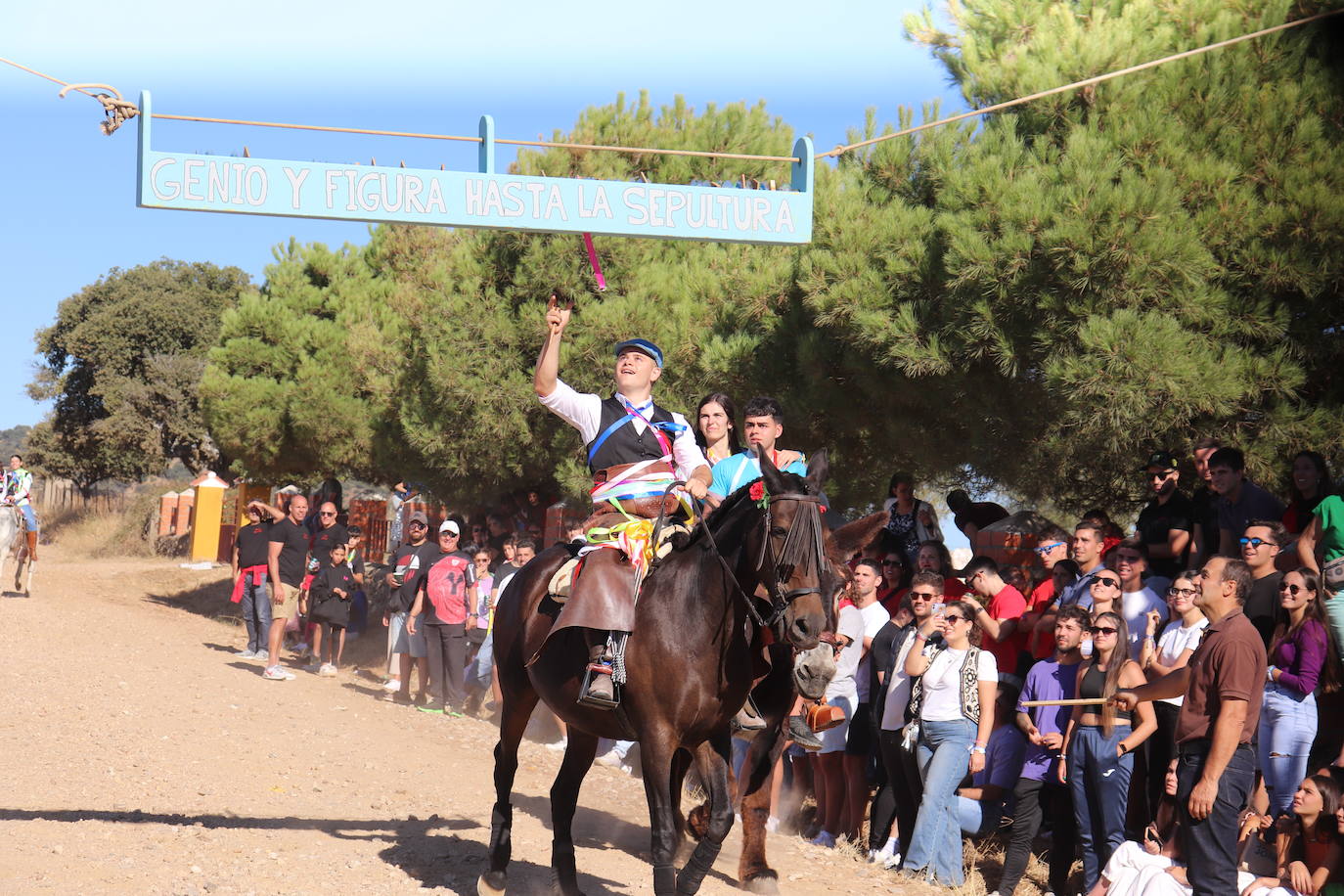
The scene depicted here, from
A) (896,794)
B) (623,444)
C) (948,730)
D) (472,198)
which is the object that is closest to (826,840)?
(896,794)

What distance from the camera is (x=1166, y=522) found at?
936 cm

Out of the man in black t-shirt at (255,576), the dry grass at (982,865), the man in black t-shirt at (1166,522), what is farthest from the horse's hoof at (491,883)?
the man in black t-shirt at (255,576)

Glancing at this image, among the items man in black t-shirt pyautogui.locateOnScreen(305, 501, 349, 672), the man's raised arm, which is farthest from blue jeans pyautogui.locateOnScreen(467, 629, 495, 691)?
the man's raised arm

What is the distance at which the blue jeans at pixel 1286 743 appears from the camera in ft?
23.6

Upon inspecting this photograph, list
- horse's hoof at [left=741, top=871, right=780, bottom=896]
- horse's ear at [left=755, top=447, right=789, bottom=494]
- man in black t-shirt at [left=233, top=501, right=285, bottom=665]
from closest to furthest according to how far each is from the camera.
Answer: horse's ear at [left=755, top=447, right=789, bottom=494], horse's hoof at [left=741, top=871, right=780, bottom=896], man in black t-shirt at [left=233, top=501, right=285, bottom=665]

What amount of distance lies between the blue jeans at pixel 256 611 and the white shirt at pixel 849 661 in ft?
31.3

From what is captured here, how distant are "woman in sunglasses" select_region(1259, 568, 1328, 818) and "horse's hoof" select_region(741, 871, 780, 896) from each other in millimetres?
2900

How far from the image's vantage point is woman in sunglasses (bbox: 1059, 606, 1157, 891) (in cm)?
763

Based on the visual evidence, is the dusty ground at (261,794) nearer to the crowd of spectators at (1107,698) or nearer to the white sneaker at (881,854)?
the white sneaker at (881,854)

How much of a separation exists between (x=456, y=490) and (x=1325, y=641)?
49.1 feet

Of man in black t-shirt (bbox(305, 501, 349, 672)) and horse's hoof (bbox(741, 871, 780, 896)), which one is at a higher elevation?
man in black t-shirt (bbox(305, 501, 349, 672))

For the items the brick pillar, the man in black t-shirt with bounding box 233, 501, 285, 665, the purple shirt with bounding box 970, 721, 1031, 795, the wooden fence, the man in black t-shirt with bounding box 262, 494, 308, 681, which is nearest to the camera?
the purple shirt with bounding box 970, 721, 1031, 795

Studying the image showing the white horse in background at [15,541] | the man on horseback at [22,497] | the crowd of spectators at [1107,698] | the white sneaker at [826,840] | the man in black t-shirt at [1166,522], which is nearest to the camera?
the crowd of spectators at [1107,698]

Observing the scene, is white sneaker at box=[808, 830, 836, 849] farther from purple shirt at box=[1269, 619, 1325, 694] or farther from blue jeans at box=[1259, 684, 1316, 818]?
purple shirt at box=[1269, 619, 1325, 694]
